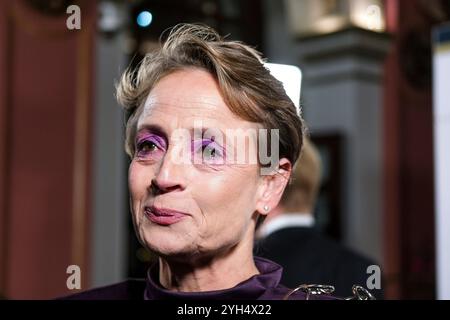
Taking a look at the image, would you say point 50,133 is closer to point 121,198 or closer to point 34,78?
point 34,78

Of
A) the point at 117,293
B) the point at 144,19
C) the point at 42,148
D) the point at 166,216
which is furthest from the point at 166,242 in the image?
the point at 42,148

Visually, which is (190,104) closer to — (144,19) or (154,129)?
(154,129)

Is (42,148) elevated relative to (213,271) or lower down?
elevated

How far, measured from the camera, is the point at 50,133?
1.27m

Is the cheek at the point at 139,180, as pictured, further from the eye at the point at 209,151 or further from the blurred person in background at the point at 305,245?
the blurred person in background at the point at 305,245

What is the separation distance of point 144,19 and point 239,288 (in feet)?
0.85

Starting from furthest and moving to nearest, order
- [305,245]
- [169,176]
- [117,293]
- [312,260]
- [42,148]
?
[42,148]
[305,245]
[312,260]
[117,293]
[169,176]

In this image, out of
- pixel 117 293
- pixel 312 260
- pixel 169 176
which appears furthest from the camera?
pixel 312 260

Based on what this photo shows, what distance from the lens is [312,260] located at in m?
0.90

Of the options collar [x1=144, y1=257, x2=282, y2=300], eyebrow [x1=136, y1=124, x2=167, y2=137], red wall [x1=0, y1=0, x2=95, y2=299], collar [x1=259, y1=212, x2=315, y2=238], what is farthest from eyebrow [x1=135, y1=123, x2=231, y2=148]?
collar [x1=259, y1=212, x2=315, y2=238]

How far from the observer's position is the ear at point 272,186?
1.74 feet

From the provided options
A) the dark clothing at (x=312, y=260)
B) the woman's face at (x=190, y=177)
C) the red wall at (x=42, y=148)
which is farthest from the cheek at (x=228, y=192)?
the red wall at (x=42, y=148)

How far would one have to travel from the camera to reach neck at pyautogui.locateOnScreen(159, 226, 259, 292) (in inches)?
21.0

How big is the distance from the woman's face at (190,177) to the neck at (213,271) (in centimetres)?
1
